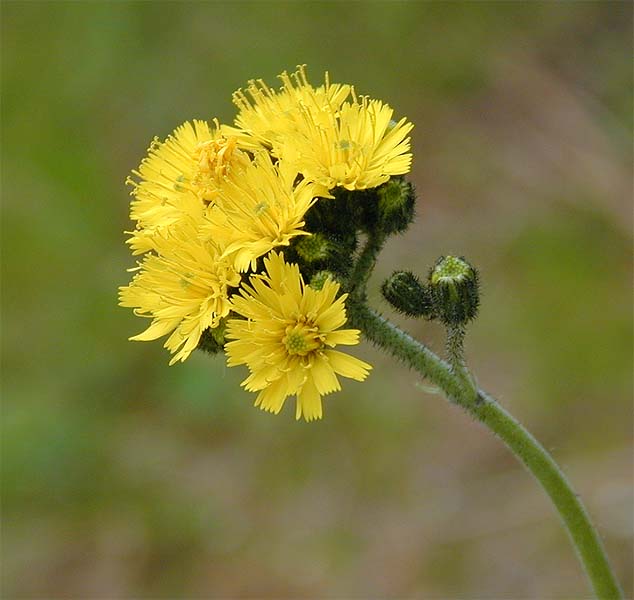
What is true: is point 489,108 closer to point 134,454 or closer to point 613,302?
point 613,302

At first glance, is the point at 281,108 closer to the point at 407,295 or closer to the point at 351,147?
the point at 351,147

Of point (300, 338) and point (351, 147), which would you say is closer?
point (300, 338)

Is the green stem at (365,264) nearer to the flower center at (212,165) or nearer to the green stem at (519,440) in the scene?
the green stem at (519,440)

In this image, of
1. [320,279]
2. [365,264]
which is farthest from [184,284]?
[365,264]

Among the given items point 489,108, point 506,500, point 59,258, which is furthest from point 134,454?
point 489,108

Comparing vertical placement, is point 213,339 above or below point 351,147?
below

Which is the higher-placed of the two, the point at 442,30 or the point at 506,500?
the point at 442,30
